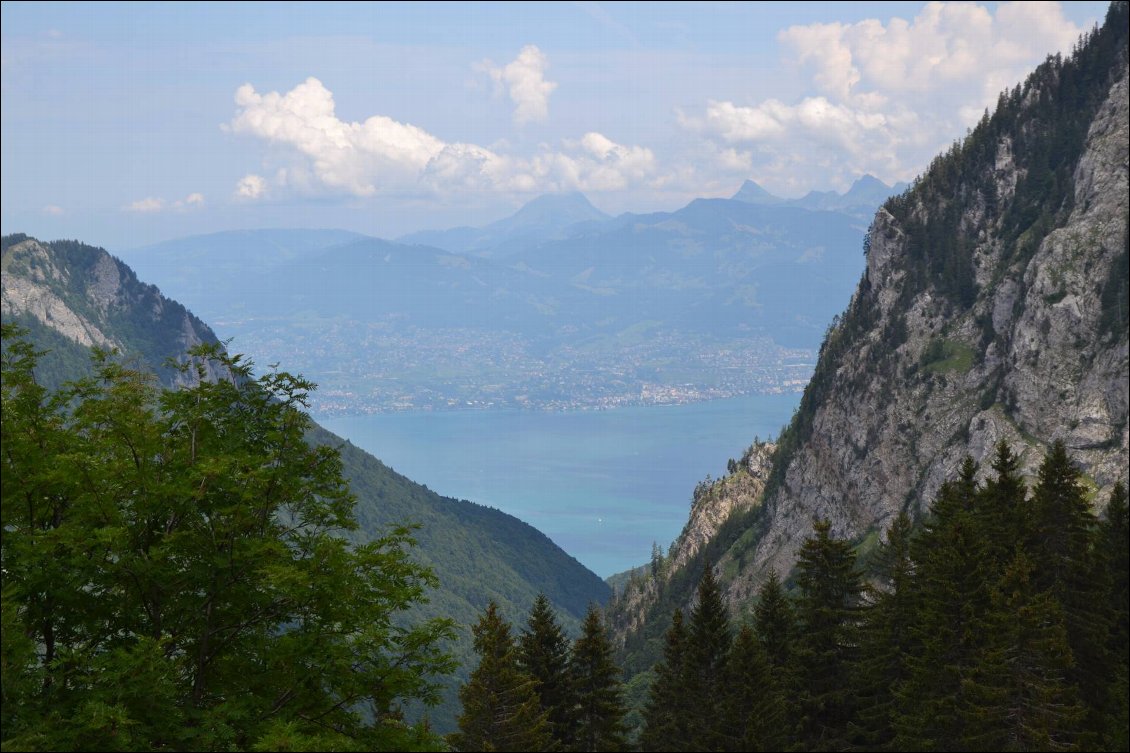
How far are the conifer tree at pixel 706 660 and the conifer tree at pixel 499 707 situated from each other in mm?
6899

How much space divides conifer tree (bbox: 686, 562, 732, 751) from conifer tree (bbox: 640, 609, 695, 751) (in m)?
0.41

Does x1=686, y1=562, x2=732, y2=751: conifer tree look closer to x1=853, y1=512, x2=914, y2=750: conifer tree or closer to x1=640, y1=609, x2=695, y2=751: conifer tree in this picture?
x1=640, y1=609, x2=695, y2=751: conifer tree

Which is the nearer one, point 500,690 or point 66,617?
point 66,617

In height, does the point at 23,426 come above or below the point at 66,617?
above

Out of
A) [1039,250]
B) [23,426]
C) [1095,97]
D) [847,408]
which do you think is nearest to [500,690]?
[23,426]

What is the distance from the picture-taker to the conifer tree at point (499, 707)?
37000 mm

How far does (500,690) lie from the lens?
127ft

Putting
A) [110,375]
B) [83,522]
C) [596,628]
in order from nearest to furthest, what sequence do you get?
[83,522], [110,375], [596,628]

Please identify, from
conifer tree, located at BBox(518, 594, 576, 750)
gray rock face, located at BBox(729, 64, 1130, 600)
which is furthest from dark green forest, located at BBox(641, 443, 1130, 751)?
gray rock face, located at BBox(729, 64, 1130, 600)

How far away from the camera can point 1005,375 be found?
154m

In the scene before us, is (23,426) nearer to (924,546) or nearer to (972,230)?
(924,546)

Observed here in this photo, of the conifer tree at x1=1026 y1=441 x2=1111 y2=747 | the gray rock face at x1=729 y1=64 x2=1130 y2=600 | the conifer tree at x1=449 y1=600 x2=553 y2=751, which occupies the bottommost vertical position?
the conifer tree at x1=449 y1=600 x2=553 y2=751

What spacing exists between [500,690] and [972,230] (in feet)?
595

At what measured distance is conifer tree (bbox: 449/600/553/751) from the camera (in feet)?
121
